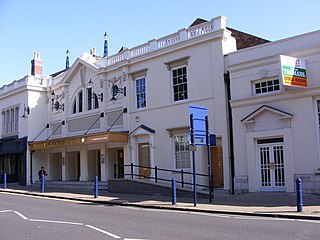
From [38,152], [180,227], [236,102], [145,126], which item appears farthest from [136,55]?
[180,227]

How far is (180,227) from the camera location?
1023 centimetres

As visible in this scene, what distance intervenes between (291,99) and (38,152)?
21.4 m

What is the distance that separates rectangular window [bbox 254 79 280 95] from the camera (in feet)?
57.9

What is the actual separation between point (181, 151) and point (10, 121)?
1910cm

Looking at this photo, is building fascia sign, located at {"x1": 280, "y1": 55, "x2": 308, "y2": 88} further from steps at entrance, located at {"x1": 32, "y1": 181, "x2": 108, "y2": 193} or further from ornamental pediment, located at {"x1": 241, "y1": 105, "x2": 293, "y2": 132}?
steps at entrance, located at {"x1": 32, "y1": 181, "x2": 108, "y2": 193}

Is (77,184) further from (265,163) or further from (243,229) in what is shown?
(243,229)

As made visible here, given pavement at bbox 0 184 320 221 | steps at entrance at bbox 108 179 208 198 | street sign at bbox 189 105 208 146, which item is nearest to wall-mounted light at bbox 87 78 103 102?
steps at entrance at bbox 108 179 208 198

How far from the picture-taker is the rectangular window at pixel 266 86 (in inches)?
Result: 695

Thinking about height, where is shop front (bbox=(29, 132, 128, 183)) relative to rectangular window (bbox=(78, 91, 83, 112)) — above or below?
below

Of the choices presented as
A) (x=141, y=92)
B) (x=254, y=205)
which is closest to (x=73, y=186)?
(x=141, y=92)

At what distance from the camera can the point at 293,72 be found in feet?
52.6

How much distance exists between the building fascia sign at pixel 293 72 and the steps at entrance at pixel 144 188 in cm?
598

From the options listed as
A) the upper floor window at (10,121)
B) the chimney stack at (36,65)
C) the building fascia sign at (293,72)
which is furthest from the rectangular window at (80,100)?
the building fascia sign at (293,72)

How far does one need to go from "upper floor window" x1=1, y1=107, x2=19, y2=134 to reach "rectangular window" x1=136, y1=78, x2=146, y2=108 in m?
13.8
